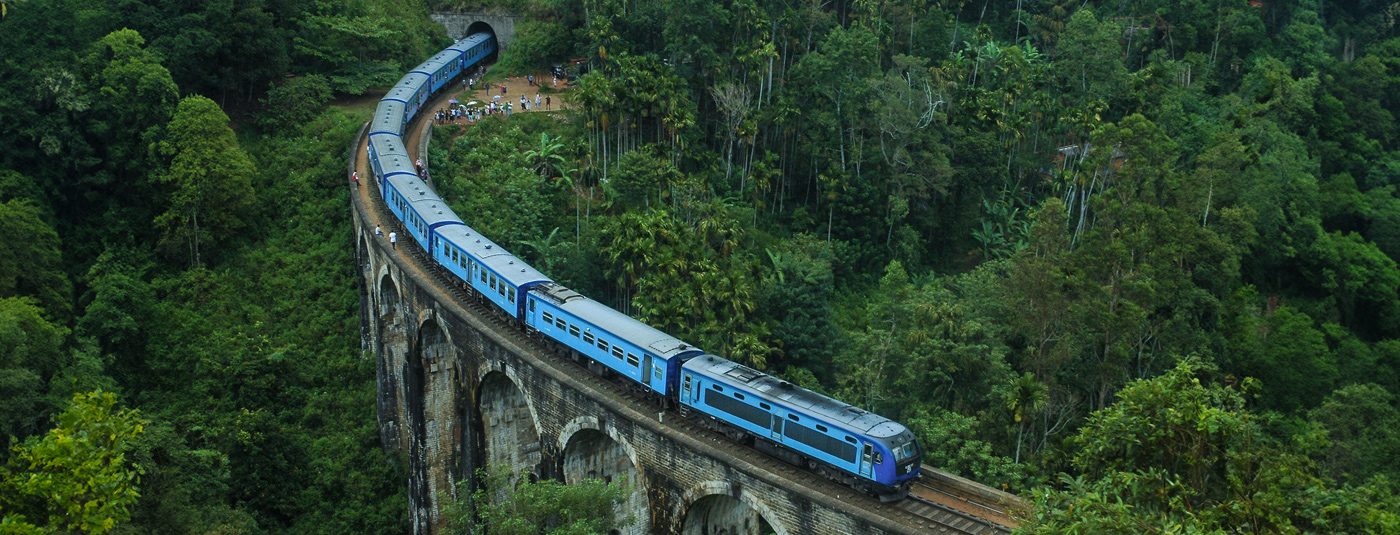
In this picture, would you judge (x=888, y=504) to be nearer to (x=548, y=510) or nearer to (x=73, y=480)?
(x=548, y=510)

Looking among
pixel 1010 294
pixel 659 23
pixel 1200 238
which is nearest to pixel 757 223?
pixel 659 23

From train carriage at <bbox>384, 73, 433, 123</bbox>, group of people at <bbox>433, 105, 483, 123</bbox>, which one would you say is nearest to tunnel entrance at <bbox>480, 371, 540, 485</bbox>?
train carriage at <bbox>384, 73, 433, 123</bbox>

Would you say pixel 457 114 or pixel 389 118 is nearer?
pixel 389 118

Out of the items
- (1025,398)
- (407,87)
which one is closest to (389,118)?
(407,87)

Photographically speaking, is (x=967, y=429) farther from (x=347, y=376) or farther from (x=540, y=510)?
(x=347, y=376)

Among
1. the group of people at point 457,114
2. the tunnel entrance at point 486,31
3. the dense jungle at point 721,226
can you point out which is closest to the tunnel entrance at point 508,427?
the dense jungle at point 721,226

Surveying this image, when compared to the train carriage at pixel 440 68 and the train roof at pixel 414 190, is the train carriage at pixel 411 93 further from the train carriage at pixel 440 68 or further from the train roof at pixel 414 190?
the train roof at pixel 414 190
